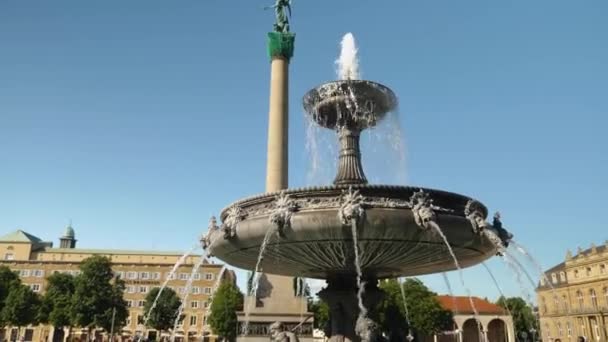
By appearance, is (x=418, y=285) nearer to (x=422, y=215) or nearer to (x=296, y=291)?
(x=296, y=291)

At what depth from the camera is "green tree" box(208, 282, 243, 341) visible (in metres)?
60.3

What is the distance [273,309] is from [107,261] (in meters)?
39.2

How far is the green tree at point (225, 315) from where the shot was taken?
6031 centimetres

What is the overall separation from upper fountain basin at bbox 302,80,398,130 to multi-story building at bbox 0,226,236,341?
79.6 metres

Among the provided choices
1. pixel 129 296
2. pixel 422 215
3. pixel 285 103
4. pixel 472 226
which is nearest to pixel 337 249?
pixel 422 215

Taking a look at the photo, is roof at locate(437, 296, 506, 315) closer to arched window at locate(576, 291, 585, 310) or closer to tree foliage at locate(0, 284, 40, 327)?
arched window at locate(576, 291, 585, 310)

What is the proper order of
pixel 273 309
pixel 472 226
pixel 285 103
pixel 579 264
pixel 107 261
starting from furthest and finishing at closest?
pixel 579 264 < pixel 107 261 < pixel 285 103 < pixel 273 309 < pixel 472 226

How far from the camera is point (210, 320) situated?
6262 centimetres

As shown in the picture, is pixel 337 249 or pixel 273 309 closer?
pixel 337 249

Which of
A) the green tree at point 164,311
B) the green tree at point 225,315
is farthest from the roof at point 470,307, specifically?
the green tree at point 164,311

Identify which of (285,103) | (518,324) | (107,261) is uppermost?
(285,103)

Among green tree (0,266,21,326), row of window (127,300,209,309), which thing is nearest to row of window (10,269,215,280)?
row of window (127,300,209,309)

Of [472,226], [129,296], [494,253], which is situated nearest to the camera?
[472,226]

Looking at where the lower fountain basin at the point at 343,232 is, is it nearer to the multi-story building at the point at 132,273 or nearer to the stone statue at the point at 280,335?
the stone statue at the point at 280,335
